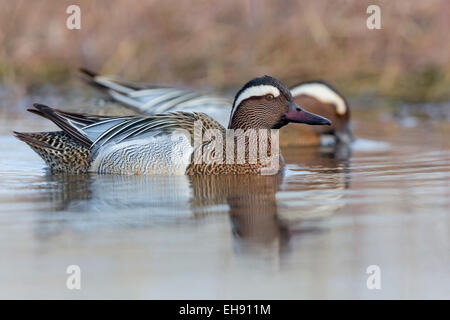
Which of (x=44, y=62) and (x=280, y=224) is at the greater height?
(x=44, y=62)

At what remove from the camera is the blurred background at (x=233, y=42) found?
12688 millimetres

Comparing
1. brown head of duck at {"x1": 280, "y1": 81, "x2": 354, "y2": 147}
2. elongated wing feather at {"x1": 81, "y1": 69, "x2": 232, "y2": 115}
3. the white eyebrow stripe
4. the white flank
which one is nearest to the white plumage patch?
the white flank

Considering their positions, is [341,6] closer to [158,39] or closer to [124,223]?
[158,39]

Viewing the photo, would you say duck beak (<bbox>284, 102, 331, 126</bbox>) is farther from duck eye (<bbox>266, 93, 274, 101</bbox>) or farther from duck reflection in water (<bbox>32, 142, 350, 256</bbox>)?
duck reflection in water (<bbox>32, 142, 350, 256</bbox>)

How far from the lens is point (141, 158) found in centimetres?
664

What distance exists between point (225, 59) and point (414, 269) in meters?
9.30

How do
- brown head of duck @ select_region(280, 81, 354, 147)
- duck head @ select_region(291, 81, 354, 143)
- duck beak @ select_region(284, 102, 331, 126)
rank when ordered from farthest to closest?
duck head @ select_region(291, 81, 354, 143)
brown head of duck @ select_region(280, 81, 354, 147)
duck beak @ select_region(284, 102, 331, 126)

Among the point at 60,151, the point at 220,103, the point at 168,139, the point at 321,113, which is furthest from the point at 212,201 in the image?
the point at 321,113

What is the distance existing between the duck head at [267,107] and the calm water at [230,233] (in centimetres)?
43

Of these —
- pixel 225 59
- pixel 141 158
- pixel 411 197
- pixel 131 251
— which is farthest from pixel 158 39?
pixel 131 251

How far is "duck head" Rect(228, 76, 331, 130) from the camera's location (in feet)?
22.1

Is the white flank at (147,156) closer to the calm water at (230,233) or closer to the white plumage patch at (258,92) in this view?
the calm water at (230,233)

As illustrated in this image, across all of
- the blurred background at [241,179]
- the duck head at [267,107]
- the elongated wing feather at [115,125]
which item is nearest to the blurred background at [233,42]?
the blurred background at [241,179]

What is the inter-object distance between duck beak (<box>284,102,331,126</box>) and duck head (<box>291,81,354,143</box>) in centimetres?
286
